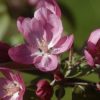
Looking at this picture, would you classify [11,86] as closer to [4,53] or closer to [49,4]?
[4,53]

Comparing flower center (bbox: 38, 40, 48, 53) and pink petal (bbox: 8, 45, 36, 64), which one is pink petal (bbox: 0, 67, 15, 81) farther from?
flower center (bbox: 38, 40, 48, 53)

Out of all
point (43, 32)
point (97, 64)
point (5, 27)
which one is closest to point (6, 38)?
point (5, 27)

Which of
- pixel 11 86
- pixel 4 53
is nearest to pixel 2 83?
pixel 11 86

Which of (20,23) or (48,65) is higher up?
(20,23)

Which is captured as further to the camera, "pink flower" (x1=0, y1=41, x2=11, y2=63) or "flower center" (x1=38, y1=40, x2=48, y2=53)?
"flower center" (x1=38, y1=40, x2=48, y2=53)

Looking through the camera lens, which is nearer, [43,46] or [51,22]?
[51,22]

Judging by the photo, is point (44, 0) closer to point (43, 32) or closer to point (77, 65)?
point (43, 32)

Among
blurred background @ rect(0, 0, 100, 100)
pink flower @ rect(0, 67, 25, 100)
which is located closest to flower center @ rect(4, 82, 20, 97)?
pink flower @ rect(0, 67, 25, 100)
